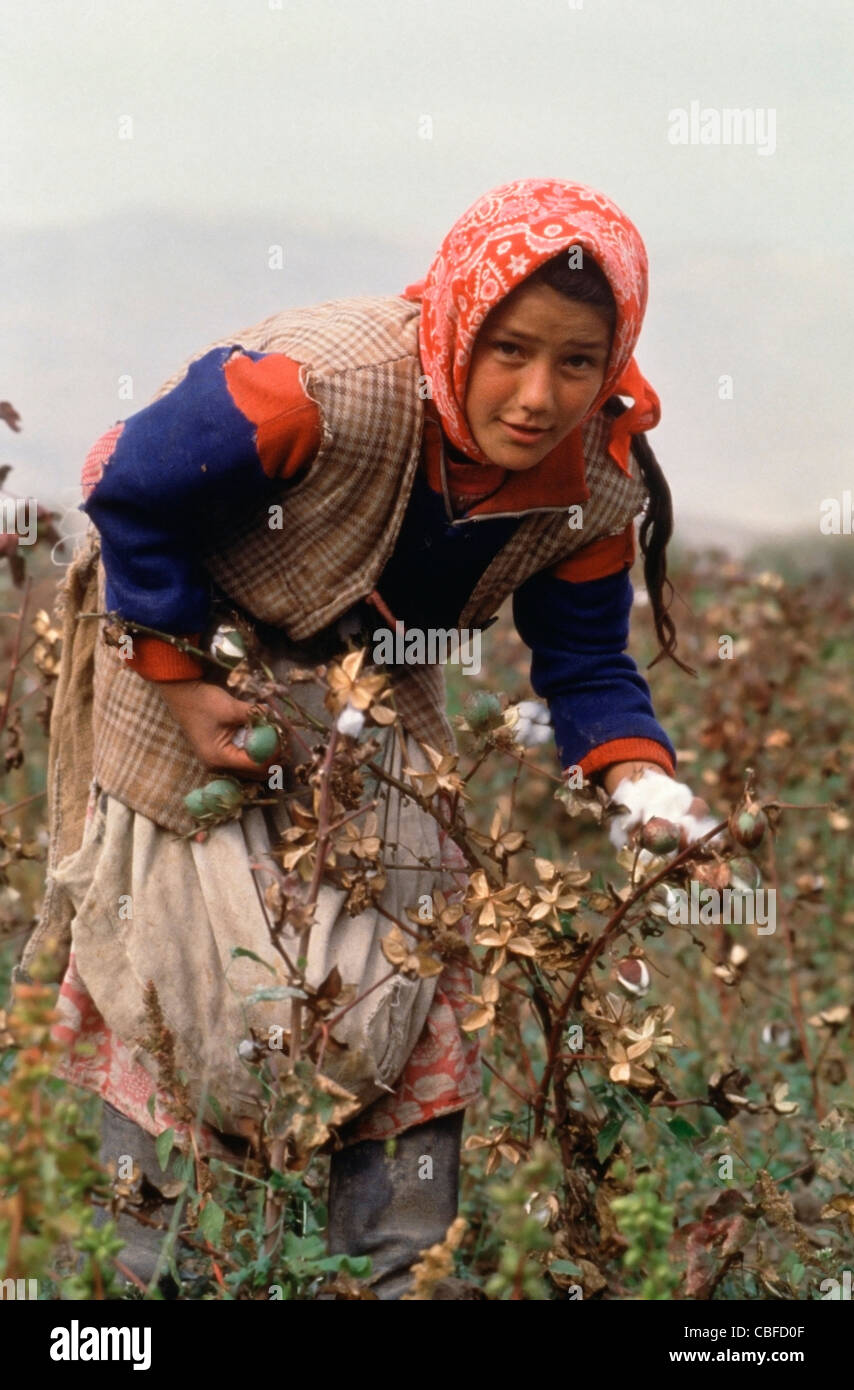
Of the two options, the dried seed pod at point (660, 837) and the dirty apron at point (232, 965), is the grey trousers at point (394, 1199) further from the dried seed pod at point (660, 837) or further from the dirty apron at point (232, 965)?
the dried seed pod at point (660, 837)

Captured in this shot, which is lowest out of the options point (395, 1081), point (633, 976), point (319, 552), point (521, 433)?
point (395, 1081)

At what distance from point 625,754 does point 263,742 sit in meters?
0.51

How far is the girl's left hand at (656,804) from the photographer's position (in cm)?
200

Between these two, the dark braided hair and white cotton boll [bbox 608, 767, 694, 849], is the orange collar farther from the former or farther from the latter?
white cotton boll [bbox 608, 767, 694, 849]

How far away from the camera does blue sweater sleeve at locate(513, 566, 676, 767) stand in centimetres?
215

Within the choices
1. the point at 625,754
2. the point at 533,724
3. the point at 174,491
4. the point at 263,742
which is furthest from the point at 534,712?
the point at 174,491

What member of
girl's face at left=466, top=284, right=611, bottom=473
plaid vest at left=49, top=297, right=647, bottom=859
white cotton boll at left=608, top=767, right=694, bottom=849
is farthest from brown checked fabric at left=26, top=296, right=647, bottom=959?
white cotton boll at left=608, top=767, right=694, bottom=849

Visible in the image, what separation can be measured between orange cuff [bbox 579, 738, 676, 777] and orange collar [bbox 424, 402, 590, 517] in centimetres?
33

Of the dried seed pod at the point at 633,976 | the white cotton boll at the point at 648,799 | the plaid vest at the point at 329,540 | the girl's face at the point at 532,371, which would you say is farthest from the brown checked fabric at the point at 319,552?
the dried seed pod at the point at 633,976

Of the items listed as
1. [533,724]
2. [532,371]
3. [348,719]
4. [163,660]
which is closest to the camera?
[348,719]

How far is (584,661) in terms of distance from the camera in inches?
85.4

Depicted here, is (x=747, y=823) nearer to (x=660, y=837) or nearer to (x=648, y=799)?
(x=660, y=837)

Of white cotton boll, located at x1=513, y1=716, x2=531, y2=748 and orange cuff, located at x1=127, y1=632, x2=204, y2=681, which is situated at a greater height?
orange cuff, located at x1=127, y1=632, x2=204, y2=681
